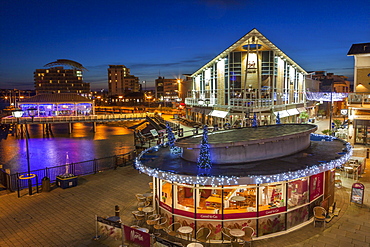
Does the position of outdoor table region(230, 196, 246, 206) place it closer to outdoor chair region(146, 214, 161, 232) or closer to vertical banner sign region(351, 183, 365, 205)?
outdoor chair region(146, 214, 161, 232)

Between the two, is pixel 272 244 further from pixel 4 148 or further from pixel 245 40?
pixel 4 148

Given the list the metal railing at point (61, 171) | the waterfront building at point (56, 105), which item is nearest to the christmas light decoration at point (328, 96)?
the metal railing at point (61, 171)

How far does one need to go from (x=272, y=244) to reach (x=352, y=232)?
3525mm

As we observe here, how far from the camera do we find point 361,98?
31.9 m


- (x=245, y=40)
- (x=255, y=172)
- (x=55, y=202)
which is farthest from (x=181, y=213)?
(x=245, y=40)

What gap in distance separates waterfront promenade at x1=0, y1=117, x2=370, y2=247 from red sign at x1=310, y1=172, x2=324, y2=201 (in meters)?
1.22

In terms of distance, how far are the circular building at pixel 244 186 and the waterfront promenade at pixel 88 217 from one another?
0.91 meters

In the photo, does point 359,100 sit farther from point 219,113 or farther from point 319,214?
point 319,214

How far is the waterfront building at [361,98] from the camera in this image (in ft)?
104

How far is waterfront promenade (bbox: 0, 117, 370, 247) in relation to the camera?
11.0m

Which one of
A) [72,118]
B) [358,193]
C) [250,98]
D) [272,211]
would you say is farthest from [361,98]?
[72,118]

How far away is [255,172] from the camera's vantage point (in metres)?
10.8

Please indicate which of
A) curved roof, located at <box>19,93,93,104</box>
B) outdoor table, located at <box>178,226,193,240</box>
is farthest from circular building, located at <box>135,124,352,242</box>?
curved roof, located at <box>19,93,93,104</box>

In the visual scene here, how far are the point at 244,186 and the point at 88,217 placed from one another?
7.52 m
